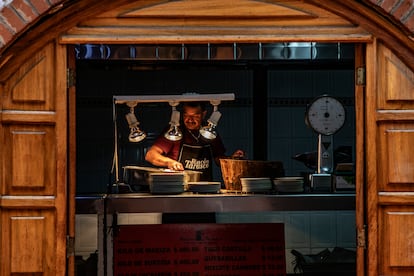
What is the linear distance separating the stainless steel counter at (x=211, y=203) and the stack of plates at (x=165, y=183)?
178 millimetres

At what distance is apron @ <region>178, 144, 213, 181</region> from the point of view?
26.2ft

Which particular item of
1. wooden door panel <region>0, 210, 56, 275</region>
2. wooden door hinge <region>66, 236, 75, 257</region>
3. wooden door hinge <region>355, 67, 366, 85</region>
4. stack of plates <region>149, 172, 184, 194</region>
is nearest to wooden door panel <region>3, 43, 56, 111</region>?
wooden door panel <region>0, 210, 56, 275</region>

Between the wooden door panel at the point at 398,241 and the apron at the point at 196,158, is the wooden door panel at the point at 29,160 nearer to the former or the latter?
the wooden door panel at the point at 398,241

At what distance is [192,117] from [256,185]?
183cm

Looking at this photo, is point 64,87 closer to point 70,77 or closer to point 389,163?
point 70,77

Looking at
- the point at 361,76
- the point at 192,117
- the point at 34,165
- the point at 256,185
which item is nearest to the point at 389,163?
the point at 361,76

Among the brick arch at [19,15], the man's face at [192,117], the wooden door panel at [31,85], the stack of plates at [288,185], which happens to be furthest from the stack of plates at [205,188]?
the brick arch at [19,15]

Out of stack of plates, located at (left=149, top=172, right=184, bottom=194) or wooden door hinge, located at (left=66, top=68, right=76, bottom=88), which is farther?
stack of plates, located at (left=149, top=172, right=184, bottom=194)

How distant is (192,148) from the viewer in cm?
800

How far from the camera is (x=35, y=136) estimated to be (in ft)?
15.9

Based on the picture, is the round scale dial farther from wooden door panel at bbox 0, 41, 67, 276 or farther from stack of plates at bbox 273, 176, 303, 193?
wooden door panel at bbox 0, 41, 67, 276

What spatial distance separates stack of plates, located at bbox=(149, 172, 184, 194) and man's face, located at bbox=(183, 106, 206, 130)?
1.74m

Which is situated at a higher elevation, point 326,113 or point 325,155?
point 326,113

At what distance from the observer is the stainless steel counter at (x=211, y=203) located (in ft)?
18.9
